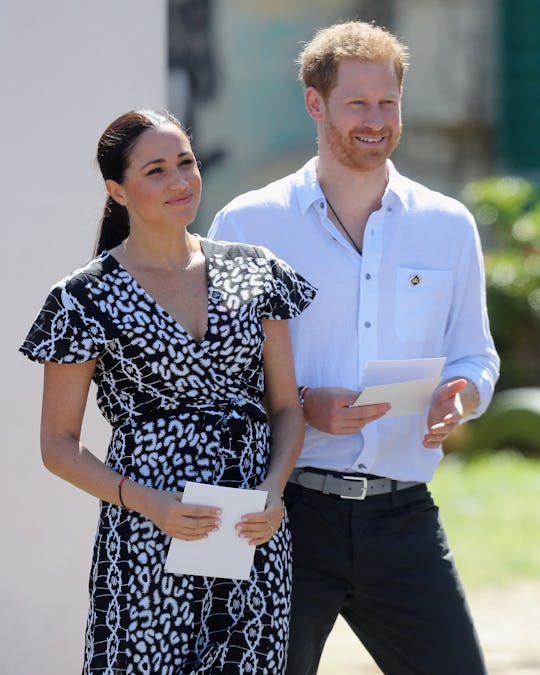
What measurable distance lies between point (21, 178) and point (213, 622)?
5.13 ft

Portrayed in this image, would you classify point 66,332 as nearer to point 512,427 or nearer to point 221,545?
point 221,545

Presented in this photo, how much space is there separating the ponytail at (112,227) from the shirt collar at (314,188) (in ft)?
1.79

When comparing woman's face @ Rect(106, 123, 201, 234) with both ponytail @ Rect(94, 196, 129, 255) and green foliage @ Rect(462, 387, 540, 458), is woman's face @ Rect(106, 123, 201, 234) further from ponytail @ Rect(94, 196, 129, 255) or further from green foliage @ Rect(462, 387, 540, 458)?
green foliage @ Rect(462, 387, 540, 458)

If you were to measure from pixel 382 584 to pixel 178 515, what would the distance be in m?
0.81

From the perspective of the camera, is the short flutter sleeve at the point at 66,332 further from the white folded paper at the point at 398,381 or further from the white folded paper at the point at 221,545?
the white folded paper at the point at 398,381

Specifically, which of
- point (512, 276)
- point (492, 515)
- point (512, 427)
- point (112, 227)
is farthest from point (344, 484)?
point (512, 276)

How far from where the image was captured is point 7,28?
3.84 m

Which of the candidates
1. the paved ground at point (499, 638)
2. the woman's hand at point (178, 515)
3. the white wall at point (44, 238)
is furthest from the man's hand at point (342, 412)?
the paved ground at point (499, 638)

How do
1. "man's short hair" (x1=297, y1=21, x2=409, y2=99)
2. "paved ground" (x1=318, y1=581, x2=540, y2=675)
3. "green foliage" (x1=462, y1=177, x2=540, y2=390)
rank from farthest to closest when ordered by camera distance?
1. "green foliage" (x1=462, y1=177, x2=540, y2=390)
2. "paved ground" (x1=318, y1=581, x2=540, y2=675)
3. "man's short hair" (x1=297, y1=21, x2=409, y2=99)

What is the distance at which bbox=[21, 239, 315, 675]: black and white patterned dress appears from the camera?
112 inches

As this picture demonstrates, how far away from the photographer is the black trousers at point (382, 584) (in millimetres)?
3348

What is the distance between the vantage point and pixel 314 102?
139 inches

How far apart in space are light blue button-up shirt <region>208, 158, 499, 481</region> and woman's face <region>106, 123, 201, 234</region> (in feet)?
1.56

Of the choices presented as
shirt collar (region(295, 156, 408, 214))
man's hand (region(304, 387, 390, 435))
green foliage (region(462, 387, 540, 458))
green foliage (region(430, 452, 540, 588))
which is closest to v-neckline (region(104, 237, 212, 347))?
man's hand (region(304, 387, 390, 435))
